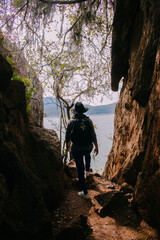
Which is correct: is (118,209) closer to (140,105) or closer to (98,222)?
(98,222)

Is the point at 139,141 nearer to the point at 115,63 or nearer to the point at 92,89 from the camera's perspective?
the point at 115,63

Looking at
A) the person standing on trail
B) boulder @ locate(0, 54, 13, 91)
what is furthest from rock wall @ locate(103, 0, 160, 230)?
boulder @ locate(0, 54, 13, 91)

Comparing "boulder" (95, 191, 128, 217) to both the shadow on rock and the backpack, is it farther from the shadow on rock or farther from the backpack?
the backpack

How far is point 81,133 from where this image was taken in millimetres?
4133

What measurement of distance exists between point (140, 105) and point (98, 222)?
2828 millimetres

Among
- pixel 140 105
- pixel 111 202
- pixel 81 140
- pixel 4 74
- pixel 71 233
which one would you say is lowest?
pixel 111 202

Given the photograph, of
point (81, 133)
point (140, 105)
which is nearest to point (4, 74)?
point (81, 133)

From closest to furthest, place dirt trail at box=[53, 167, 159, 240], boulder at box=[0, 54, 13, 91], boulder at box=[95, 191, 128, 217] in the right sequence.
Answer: dirt trail at box=[53, 167, 159, 240], boulder at box=[0, 54, 13, 91], boulder at box=[95, 191, 128, 217]

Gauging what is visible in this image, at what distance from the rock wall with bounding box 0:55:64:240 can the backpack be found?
0.49 metres

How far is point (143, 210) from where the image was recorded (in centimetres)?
297

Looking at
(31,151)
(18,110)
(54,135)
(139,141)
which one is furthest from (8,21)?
(139,141)

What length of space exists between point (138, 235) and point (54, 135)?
275 cm

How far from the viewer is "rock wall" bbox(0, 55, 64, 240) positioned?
2.27 m

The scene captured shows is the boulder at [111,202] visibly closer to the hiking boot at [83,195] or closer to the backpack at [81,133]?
the hiking boot at [83,195]
